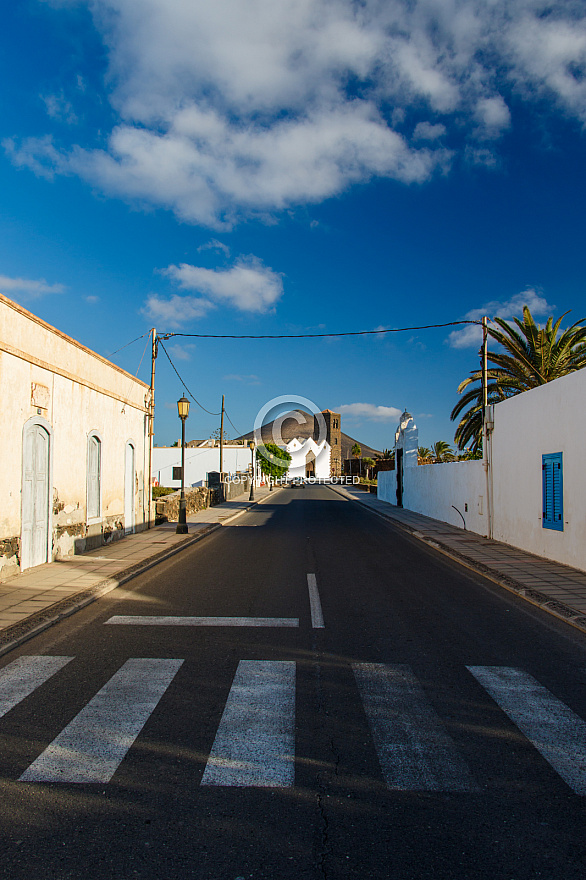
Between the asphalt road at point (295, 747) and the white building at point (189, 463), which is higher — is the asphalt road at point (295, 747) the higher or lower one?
the lower one

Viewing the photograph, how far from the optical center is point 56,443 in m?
12.2

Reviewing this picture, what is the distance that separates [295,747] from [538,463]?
11.0 m

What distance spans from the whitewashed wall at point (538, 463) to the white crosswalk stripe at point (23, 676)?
9.33m

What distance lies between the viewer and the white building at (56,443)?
33.6ft

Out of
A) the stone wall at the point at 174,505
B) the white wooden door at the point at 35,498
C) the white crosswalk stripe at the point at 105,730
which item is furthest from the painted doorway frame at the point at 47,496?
the stone wall at the point at 174,505

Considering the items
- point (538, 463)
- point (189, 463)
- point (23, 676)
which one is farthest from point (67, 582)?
point (189, 463)

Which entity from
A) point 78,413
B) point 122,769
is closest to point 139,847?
point 122,769

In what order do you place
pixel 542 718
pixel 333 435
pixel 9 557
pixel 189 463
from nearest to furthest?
pixel 542 718 → pixel 9 557 → pixel 189 463 → pixel 333 435

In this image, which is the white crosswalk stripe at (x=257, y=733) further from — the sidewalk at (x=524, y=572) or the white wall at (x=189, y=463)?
the white wall at (x=189, y=463)

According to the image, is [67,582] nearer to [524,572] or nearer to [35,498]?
[35,498]

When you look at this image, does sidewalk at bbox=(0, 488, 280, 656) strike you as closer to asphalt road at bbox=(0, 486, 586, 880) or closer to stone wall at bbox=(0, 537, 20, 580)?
stone wall at bbox=(0, 537, 20, 580)

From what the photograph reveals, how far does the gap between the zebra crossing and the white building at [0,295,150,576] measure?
17.4ft

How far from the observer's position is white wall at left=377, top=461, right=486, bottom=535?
60.3 feet

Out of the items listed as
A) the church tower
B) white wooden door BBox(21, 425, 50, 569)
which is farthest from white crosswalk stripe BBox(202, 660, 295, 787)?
the church tower
